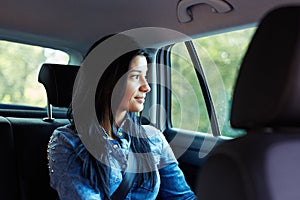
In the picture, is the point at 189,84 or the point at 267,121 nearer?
the point at 267,121

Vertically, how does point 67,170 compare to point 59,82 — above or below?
below

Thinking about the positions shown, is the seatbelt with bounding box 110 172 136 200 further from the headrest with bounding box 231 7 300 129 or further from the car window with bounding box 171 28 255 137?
the headrest with bounding box 231 7 300 129

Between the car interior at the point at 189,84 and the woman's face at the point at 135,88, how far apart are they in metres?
0.35

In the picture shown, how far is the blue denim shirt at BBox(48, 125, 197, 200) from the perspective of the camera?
5.56 feet

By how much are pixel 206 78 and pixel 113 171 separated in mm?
877

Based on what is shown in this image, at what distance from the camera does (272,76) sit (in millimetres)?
859

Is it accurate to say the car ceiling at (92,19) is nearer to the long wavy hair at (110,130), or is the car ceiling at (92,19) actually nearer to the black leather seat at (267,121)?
the long wavy hair at (110,130)

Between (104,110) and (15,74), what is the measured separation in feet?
2.97

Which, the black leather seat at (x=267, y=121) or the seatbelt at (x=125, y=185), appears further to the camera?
the seatbelt at (x=125, y=185)

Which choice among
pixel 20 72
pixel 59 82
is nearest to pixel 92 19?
pixel 59 82

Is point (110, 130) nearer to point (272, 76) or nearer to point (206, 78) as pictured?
point (206, 78)

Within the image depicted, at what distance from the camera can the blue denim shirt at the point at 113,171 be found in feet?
5.56

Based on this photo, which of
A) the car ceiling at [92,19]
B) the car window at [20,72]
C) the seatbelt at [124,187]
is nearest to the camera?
the seatbelt at [124,187]

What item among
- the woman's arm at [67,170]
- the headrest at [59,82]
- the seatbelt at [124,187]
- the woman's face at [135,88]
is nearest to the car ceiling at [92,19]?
the headrest at [59,82]
